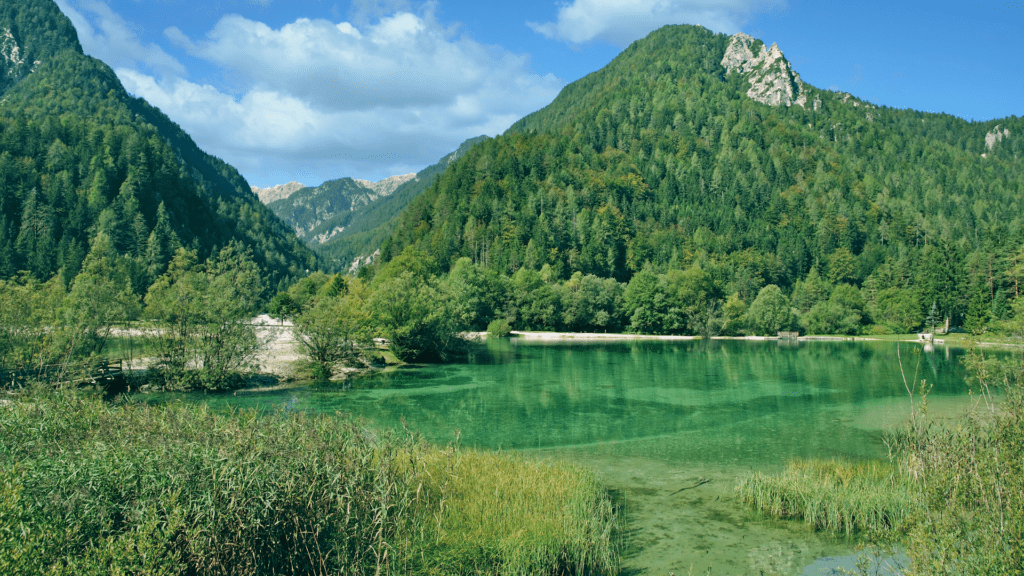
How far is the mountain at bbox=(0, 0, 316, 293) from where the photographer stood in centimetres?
10456

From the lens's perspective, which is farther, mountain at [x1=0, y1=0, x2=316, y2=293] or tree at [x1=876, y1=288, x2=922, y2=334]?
mountain at [x1=0, y1=0, x2=316, y2=293]

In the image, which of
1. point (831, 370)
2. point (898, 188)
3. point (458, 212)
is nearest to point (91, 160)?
point (458, 212)

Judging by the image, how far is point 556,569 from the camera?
1078cm

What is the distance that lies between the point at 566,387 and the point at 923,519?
32.4 m

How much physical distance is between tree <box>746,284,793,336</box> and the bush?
4258 centimetres

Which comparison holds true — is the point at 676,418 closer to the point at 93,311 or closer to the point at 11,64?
the point at 93,311

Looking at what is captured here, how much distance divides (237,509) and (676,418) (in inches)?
987

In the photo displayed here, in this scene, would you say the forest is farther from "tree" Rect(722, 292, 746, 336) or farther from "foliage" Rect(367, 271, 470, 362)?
"tree" Rect(722, 292, 746, 336)

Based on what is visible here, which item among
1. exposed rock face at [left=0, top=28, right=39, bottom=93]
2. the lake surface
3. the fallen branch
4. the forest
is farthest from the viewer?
exposed rock face at [left=0, top=28, right=39, bottom=93]

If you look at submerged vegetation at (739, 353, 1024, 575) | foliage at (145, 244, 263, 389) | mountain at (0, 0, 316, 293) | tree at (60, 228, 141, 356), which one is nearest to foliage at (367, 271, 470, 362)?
foliage at (145, 244, 263, 389)

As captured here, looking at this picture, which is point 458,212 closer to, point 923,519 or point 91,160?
point 91,160

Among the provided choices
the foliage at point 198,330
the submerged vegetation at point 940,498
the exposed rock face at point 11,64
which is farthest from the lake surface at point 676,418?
the exposed rock face at point 11,64

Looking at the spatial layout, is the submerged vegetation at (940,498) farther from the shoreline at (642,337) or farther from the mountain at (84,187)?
the mountain at (84,187)

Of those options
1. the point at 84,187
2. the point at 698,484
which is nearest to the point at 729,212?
the point at 698,484
